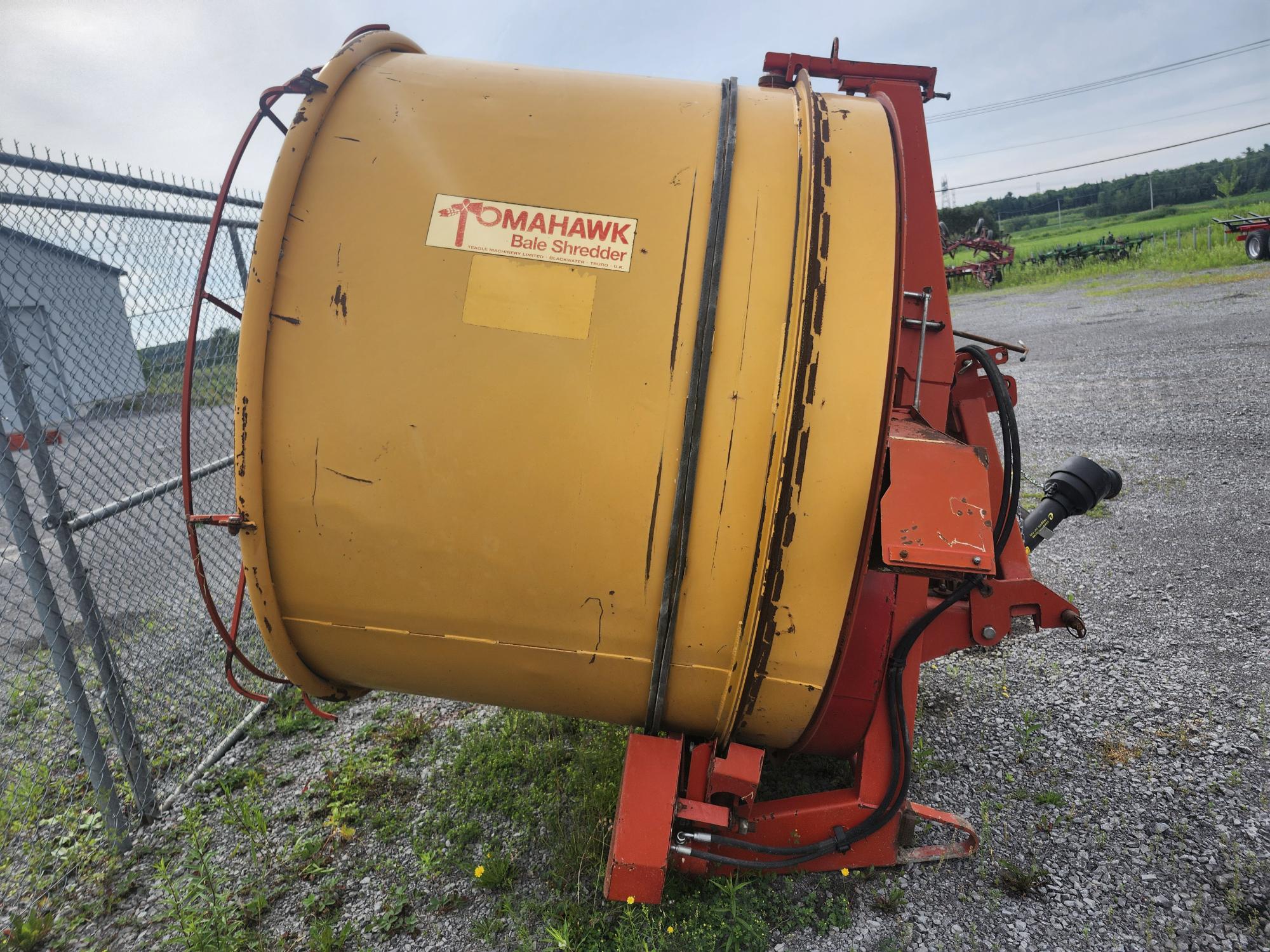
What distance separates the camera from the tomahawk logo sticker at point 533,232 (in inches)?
74.0

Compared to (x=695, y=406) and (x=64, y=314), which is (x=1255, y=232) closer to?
(x=695, y=406)

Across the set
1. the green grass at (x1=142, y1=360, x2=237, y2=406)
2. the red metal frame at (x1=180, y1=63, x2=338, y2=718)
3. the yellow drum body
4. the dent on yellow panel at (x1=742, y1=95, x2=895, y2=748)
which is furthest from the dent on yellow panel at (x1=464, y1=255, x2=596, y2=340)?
the green grass at (x1=142, y1=360, x2=237, y2=406)

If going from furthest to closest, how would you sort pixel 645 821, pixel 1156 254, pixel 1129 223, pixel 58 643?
pixel 1129 223
pixel 1156 254
pixel 58 643
pixel 645 821

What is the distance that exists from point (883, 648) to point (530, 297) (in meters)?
1.51

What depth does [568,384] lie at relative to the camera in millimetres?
1847

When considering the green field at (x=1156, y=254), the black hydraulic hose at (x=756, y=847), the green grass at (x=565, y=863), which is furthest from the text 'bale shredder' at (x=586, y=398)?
the green field at (x=1156, y=254)

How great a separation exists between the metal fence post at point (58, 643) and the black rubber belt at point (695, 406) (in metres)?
2.32

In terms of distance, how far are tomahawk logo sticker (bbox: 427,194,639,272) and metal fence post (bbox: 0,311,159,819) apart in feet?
6.19

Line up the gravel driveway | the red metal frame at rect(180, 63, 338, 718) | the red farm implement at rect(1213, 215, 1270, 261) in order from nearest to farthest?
the red metal frame at rect(180, 63, 338, 718)
the gravel driveway
the red farm implement at rect(1213, 215, 1270, 261)

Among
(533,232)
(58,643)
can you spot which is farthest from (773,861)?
(58,643)

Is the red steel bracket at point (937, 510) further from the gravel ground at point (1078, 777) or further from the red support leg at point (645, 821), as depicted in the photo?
the gravel ground at point (1078, 777)

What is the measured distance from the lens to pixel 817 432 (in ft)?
5.88

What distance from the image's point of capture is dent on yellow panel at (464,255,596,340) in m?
1.86

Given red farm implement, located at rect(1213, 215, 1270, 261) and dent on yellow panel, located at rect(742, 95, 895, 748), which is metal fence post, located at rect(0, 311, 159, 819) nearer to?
→ dent on yellow panel, located at rect(742, 95, 895, 748)
